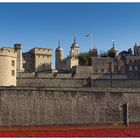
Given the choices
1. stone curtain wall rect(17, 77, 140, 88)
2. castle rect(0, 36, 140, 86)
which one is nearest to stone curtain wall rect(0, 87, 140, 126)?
stone curtain wall rect(17, 77, 140, 88)

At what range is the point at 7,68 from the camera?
182ft

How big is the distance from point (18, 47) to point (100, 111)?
42750 mm

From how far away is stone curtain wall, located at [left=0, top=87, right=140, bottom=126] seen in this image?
139 feet

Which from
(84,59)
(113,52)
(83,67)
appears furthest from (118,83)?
(84,59)

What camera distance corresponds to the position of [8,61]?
2233 inches

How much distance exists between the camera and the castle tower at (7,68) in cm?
5456

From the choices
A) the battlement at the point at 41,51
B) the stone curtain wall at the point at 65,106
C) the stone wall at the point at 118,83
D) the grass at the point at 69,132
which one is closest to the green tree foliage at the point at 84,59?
the battlement at the point at 41,51

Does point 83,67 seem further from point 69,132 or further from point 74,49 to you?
point 69,132

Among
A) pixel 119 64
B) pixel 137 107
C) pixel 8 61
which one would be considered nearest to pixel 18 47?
pixel 119 64

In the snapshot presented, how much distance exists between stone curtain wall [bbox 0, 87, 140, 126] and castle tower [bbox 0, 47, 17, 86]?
36.4ft

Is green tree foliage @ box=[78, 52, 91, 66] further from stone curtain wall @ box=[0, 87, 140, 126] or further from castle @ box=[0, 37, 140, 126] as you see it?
stone curtain wall @ box=[0, 87, 140, 126]

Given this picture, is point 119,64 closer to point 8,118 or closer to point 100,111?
point 100,111

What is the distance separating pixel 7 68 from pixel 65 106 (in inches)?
541

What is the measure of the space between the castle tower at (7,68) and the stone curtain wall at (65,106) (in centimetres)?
1109
